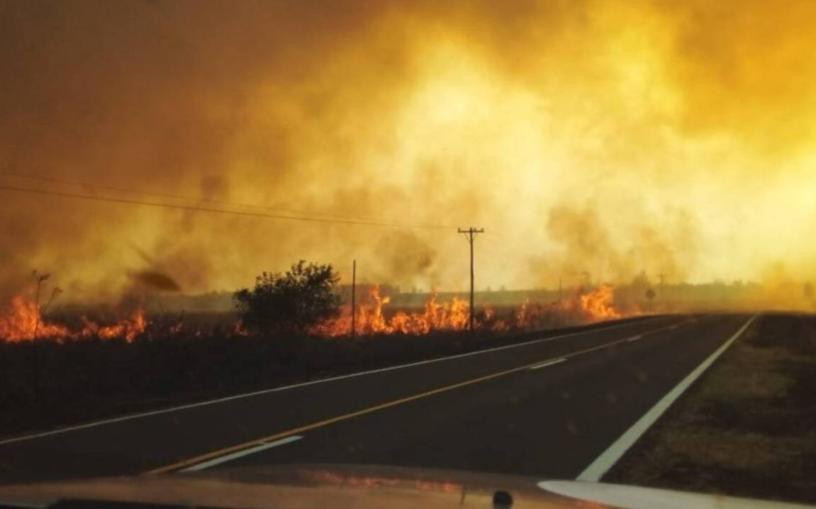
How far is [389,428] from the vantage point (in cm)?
1038

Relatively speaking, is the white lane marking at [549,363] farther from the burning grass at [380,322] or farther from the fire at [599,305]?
the fire at [599,305]

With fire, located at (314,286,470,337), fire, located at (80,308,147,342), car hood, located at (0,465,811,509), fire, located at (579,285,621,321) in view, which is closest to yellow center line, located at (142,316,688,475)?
car hood, located at (0,465,811,509)

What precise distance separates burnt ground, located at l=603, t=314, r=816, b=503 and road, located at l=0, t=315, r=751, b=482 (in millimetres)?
516

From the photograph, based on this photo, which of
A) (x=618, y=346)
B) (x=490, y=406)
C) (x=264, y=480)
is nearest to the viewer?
(x=264, y=480)

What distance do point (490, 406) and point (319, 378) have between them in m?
5.98

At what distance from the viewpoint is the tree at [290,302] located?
1704 inches

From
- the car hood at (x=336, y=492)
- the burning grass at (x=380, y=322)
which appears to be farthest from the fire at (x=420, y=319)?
the car hood at (x=336, y=492)

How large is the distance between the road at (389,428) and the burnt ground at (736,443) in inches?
20.3

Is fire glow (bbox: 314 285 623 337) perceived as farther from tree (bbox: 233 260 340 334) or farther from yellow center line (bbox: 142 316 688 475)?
yellow center line (bbox: 142 316 688 475)

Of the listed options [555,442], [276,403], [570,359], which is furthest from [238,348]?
[555,442]


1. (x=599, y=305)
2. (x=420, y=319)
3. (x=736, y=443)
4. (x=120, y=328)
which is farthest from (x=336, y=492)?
(x=599, y=305)

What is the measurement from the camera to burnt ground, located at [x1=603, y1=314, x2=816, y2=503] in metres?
7.48

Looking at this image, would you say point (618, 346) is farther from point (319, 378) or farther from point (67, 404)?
point (67, 404)

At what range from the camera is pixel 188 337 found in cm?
2700
